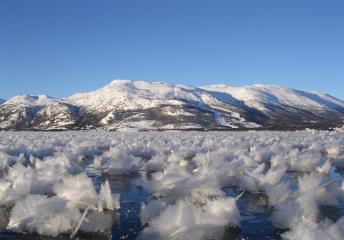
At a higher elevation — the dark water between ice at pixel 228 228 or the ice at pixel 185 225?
the ice at pixel 185 225

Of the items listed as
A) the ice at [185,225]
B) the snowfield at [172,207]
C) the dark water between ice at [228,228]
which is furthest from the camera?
the dark water between ice at [228,228]

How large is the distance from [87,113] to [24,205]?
193930 mm

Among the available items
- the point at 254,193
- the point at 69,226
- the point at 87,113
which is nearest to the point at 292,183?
the point at 254,193

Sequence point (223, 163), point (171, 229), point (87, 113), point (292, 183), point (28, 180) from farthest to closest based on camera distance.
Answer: point (87, 113), point (223, 163), point (292, 183), point (28, 180), point (171, 229)

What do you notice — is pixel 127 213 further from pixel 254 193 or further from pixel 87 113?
pixel 87 113

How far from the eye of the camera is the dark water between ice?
248 inches

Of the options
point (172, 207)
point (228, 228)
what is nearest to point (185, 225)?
point (172, 207)

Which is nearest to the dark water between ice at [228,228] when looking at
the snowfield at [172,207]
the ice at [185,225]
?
the snowfield at [172,207]

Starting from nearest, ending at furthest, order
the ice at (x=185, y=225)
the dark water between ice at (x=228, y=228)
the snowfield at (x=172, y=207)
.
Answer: the ice at (x=185, y=225) → the snowfield at (x=172, y=207) → the dark water between ice at (x=228, y=228)

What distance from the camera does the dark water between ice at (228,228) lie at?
20.7ft

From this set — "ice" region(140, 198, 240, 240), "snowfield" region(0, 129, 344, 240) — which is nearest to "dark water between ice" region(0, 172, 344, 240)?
"snowfield" region(0, 129, 344, 240)

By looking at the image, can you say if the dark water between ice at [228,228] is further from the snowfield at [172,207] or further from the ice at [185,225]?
the ice at [185,225]

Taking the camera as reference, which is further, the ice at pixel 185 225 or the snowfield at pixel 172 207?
the snowfield at pixel 172 207

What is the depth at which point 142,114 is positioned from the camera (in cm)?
17362
